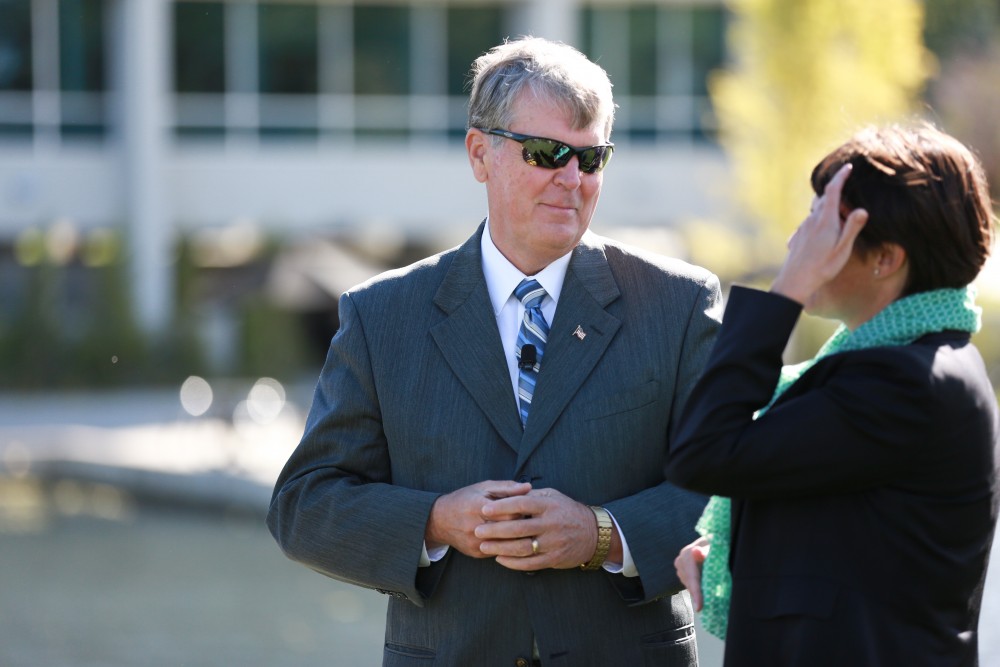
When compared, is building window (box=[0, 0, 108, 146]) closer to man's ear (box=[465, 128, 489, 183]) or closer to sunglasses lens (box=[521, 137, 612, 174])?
man's ear (box=[465, 128, 489, 183])

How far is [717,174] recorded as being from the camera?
973 inches

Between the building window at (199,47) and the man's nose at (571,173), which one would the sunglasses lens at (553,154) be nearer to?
the man's nose at (571,173)

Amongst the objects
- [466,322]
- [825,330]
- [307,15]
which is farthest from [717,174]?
[466,322]

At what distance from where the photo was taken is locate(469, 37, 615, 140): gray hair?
3.24 meters

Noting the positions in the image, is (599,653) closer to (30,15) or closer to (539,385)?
(539,385)

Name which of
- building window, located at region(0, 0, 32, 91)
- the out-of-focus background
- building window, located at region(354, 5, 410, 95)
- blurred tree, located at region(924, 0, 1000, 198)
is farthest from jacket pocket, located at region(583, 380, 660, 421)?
blurred tree, located at region(924, 0, 1000, 198)

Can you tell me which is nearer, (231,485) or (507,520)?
(507,520)

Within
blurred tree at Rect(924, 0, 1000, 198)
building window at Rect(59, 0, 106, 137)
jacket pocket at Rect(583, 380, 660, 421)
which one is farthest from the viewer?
blurred tree at Rect(924, 0, 1000, 198)

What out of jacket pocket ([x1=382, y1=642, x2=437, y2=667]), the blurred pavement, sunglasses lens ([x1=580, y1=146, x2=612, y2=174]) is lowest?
the blurred pavement

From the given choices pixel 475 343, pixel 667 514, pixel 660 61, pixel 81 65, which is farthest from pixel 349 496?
pixel 660 61

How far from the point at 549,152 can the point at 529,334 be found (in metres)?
0.44

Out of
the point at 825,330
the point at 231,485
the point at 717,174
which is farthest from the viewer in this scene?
the point at 717,174

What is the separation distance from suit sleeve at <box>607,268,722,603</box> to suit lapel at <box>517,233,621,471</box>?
187mm

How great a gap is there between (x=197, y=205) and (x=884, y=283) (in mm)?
21091
